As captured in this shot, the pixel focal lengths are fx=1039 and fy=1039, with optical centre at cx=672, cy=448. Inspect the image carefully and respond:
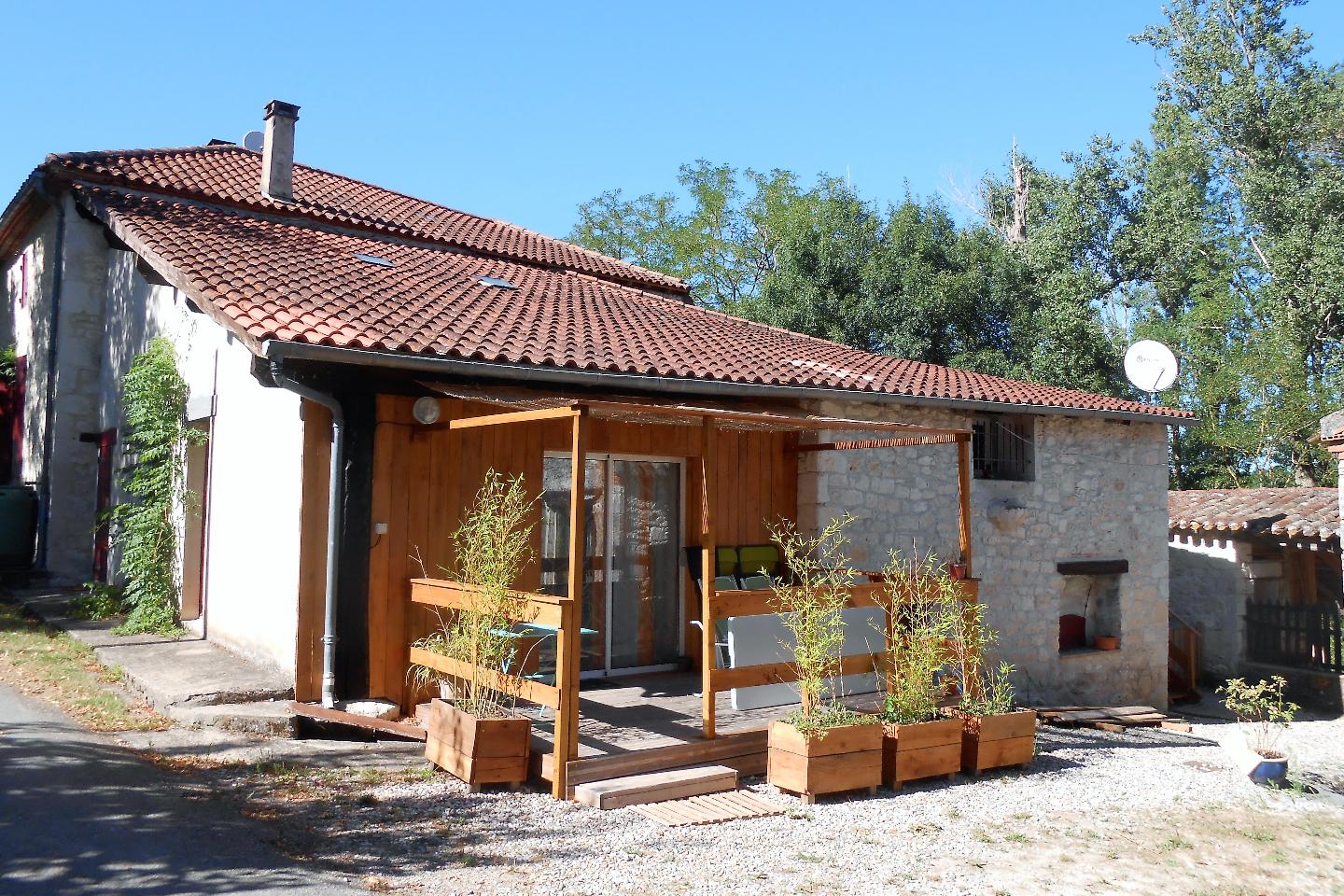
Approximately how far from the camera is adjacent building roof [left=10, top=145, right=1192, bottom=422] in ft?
23.7

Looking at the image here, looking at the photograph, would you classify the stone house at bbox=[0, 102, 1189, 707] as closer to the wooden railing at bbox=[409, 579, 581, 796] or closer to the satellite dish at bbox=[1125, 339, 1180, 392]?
the satellite dish at bbox=[1125, 339, 1180, 392]

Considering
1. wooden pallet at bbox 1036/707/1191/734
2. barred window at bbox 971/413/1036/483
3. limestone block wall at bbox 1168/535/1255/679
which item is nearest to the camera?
wooden pallet at bbox 1036/707/1191/734

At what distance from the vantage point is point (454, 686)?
6.38 m

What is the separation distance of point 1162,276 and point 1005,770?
2081 cm

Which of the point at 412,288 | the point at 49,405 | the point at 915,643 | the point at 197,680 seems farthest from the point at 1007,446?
the point at 49,405

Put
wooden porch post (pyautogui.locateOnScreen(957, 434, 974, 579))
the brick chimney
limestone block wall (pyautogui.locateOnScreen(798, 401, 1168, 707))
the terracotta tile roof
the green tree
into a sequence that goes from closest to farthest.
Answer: wooden porch post (pyautogui.locateOnScreen(957, 434, 974, 579)) → limestone block wall (pyautogui.locateOnScreen(798, 401, 1168, 707)) → the brick chimney → the terracotta tile roof → the green tree

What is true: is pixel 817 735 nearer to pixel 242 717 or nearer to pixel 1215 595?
pixel 242 717

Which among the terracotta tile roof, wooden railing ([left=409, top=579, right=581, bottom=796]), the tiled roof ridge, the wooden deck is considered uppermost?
the tiled roof ridge

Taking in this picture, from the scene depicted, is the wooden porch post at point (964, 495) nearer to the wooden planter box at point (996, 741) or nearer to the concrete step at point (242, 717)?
the wooden planter box at point (996, 741)

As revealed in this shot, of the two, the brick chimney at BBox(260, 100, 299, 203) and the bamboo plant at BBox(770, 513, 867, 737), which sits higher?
the brick chimney at BBox(260, 100, 299, 203)

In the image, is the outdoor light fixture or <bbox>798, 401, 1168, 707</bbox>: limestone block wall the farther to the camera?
<bbox>798, 401, 1168, 707</bbox>: limestone block wall

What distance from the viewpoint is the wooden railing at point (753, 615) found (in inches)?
246

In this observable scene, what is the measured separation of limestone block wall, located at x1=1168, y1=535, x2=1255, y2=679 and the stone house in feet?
12.6

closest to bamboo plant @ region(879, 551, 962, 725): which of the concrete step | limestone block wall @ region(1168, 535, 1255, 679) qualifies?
the concrete step
